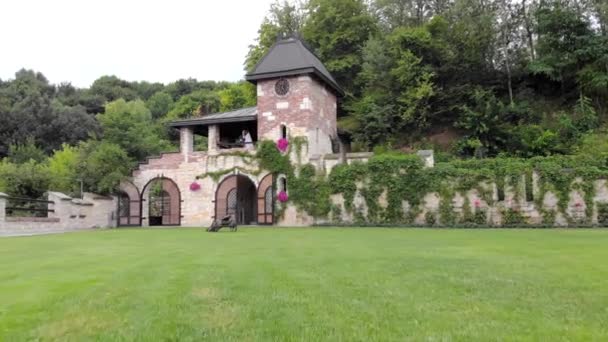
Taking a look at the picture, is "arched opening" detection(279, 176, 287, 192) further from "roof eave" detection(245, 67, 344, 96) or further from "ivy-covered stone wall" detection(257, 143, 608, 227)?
"roof eave" detection(245, 67, 344, 96)

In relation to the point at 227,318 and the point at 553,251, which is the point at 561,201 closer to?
the point at 553,251

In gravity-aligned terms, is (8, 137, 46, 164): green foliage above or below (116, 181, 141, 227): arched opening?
above

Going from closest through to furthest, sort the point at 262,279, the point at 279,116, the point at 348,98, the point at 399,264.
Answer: the point at 262,279
the point at 399,264
the point at 279,116
the point at 348,98

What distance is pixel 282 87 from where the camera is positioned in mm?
22547

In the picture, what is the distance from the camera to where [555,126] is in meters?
24.9

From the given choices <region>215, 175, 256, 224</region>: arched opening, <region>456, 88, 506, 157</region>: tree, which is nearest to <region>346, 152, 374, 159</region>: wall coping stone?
<region>215, 175, 256, 224</region>: arched opening

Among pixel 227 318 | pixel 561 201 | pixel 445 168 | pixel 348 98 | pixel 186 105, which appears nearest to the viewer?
pixel 227 318

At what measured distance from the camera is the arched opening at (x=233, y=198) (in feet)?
76.3

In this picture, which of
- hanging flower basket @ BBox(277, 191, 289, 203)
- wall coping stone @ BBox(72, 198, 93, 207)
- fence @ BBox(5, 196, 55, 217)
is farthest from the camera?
hanging flower basket @ BBox(277, 191, 289, 203)

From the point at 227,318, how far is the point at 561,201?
17.4 metres

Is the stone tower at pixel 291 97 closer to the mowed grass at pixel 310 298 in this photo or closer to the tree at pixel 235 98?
the mowed grass at pixel 310 298

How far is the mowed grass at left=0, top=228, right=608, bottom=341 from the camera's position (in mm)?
3730

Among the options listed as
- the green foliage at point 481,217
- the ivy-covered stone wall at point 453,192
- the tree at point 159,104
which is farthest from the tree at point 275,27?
the tree at point 159,104

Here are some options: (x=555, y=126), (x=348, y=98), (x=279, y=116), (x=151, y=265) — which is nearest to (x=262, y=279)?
(x=151, y=265)
